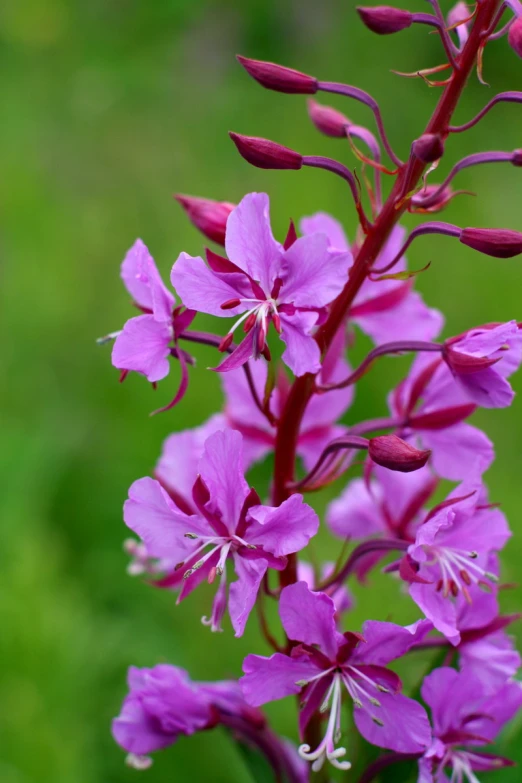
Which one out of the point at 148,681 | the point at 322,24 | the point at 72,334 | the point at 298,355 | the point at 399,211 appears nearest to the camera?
the point at 298,355

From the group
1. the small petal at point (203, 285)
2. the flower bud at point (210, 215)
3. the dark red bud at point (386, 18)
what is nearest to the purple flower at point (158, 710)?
the small petal at point (203, 285)

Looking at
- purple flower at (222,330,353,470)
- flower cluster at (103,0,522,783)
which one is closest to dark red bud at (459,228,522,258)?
flower cluster at (103,0,522,783)

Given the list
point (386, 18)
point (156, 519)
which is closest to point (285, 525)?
point (156, 519)

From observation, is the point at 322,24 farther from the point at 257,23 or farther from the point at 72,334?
the point at 72,334

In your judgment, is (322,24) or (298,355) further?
(322,24)

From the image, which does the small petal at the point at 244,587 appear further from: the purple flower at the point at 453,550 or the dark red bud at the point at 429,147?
the dark red bud at the point at 429,147

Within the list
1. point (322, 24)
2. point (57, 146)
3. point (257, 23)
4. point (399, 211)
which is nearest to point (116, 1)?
point (257, 23)
